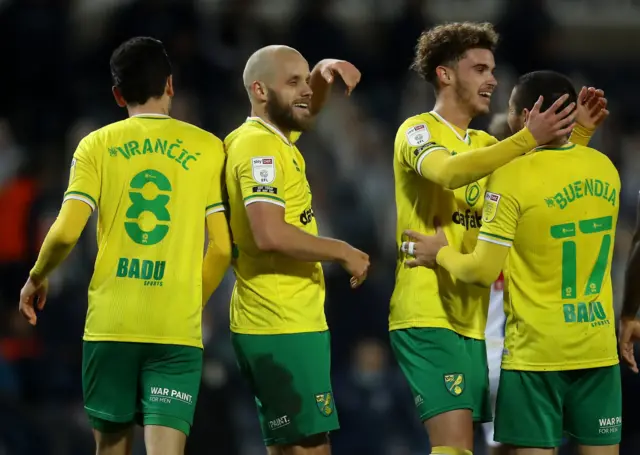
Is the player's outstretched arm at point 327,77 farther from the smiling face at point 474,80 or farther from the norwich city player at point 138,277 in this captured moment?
the norwich city player at point 138,277

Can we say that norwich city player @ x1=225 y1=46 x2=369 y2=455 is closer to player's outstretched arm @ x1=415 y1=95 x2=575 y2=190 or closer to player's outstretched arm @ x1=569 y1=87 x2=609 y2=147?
player's outstretched arm @ x1=415 y1=95 x2=575 y2=190

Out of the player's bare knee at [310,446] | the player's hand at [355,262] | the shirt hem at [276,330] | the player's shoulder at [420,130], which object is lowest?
the player's bare knee at [310,446]

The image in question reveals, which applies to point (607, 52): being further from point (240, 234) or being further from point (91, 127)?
point (240, 234)

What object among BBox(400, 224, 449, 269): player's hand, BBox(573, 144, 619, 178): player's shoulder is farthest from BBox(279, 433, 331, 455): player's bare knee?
BBox(573, 144, 619, 178): player's shoulder

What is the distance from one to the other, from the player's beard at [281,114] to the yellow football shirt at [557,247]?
94 centimetres

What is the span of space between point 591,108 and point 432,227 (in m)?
0.86

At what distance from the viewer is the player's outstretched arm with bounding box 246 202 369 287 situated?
4.71 meters

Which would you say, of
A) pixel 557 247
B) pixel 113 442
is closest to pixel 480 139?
pixel 557 247

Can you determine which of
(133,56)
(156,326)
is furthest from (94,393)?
(133,56)

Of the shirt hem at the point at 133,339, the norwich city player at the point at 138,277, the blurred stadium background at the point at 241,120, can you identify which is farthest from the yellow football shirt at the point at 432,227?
the blurred stadium background at the point at 241,120

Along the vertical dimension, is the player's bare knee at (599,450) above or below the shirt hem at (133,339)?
below

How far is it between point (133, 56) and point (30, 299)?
1119 mm

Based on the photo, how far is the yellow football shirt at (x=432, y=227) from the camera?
5.04m

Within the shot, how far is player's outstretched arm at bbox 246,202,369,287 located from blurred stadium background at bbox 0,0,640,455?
10.2ft
